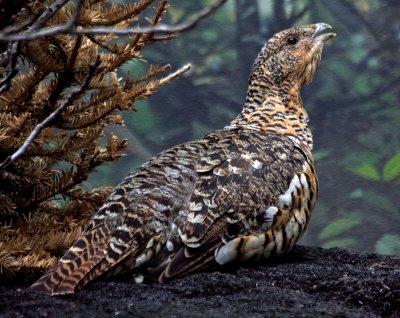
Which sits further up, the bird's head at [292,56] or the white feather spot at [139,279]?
the bird's head at [292,56]

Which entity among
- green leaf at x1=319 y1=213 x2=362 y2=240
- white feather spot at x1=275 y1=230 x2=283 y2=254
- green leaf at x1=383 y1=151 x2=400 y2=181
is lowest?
green leaf at x1=319 y1=213 x2=362 y2=240

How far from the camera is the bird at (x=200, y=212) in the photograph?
233 centimetres

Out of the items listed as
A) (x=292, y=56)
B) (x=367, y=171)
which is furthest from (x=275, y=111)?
(x=367, y=171)

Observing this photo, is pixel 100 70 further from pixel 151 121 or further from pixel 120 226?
pixel 151 121

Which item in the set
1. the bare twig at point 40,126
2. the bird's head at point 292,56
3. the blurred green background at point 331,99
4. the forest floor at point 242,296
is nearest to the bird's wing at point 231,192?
the forest floor at point 242,296

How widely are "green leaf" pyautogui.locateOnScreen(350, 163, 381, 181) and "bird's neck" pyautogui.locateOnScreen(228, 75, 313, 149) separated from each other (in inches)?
52.7

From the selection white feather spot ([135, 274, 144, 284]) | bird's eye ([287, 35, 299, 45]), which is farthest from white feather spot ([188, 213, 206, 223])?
bird's eye ([287, 35, 299, 45])

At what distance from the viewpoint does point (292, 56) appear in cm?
330

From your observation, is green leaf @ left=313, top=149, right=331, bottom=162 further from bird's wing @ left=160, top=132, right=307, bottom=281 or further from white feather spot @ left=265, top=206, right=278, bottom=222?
white feather spot @ left=265, top=206, right=278, bottom=222

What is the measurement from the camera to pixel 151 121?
450 cm

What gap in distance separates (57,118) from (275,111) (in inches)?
48.9

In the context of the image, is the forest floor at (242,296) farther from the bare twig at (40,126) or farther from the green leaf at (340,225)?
the green leaf at (340,225)

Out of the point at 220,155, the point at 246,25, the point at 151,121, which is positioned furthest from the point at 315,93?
the point at 220,155

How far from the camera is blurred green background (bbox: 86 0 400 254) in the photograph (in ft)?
14.6
